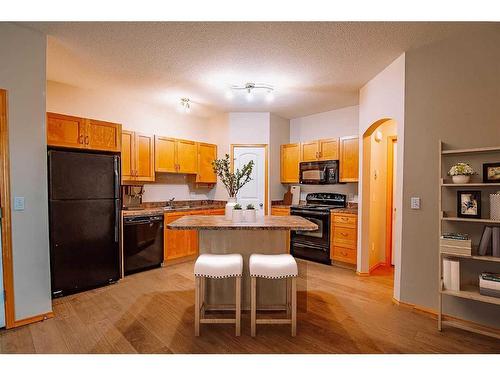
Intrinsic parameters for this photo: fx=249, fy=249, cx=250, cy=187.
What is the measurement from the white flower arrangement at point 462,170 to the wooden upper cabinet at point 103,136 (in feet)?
12.2

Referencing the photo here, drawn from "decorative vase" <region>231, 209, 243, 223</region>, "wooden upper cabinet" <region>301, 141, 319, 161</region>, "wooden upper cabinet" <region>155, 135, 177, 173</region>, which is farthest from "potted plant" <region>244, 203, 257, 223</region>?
"wooden upper cabinet" <region>301, 141, 319, 161</region>

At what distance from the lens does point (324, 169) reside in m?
4.32

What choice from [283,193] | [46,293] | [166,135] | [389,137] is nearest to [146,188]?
[166,135]

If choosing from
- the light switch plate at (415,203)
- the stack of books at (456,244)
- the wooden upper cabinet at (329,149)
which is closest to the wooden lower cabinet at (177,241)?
the wooden upper cabinet at (329,149)

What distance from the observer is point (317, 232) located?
411 cm

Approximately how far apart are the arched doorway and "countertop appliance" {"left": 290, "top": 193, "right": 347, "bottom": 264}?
1.89 ft

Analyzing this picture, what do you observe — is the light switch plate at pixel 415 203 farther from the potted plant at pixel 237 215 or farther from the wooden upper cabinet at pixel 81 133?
the wooden upper cabinet at pixel 81 133

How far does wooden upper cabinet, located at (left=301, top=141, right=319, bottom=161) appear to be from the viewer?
4508 millimetres

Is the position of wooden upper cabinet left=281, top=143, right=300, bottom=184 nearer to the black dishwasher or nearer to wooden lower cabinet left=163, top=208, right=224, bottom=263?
wooden lower cabinet left=163, top=208, right=224, bottom=263

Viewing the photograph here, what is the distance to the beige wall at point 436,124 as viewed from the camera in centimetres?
218

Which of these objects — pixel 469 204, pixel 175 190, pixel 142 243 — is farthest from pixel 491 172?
pixel 175 190

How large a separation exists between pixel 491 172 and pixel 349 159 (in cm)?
208

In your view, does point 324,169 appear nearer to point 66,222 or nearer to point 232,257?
point 232,257
